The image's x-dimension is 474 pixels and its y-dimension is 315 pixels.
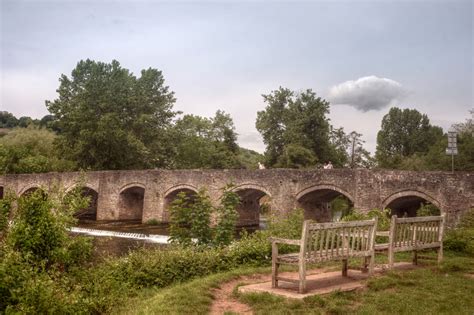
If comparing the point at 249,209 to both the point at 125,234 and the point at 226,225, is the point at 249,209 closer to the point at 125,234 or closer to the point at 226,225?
the point at 125,234

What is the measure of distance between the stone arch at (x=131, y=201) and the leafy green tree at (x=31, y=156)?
8.17 meters

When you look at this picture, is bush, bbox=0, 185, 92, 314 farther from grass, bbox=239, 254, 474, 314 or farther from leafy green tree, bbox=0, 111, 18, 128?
leafy green tree, bbox=0, 111, 18, 128

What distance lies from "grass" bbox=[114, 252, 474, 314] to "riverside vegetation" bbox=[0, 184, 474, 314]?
0.02m

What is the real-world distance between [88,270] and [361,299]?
161 inches

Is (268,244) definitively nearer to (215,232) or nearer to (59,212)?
(215,232)

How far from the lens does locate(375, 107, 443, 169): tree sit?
4941cm

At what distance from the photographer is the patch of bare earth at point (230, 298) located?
5.76 m

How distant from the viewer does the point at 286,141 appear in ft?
123

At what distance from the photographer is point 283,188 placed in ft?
69.4

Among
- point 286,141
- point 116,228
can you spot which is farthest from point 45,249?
point 286,141

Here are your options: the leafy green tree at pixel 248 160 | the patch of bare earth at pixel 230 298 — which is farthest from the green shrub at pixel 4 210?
the leafy green tree at pixel 248 160

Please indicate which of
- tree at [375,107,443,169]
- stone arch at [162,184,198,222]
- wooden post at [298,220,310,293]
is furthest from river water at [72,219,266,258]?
tree at [375,107,443,169]

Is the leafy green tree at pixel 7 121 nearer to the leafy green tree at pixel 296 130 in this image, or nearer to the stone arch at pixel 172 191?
the leafy green tree at pixel 296 130

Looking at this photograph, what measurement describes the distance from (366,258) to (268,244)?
2.22 m
